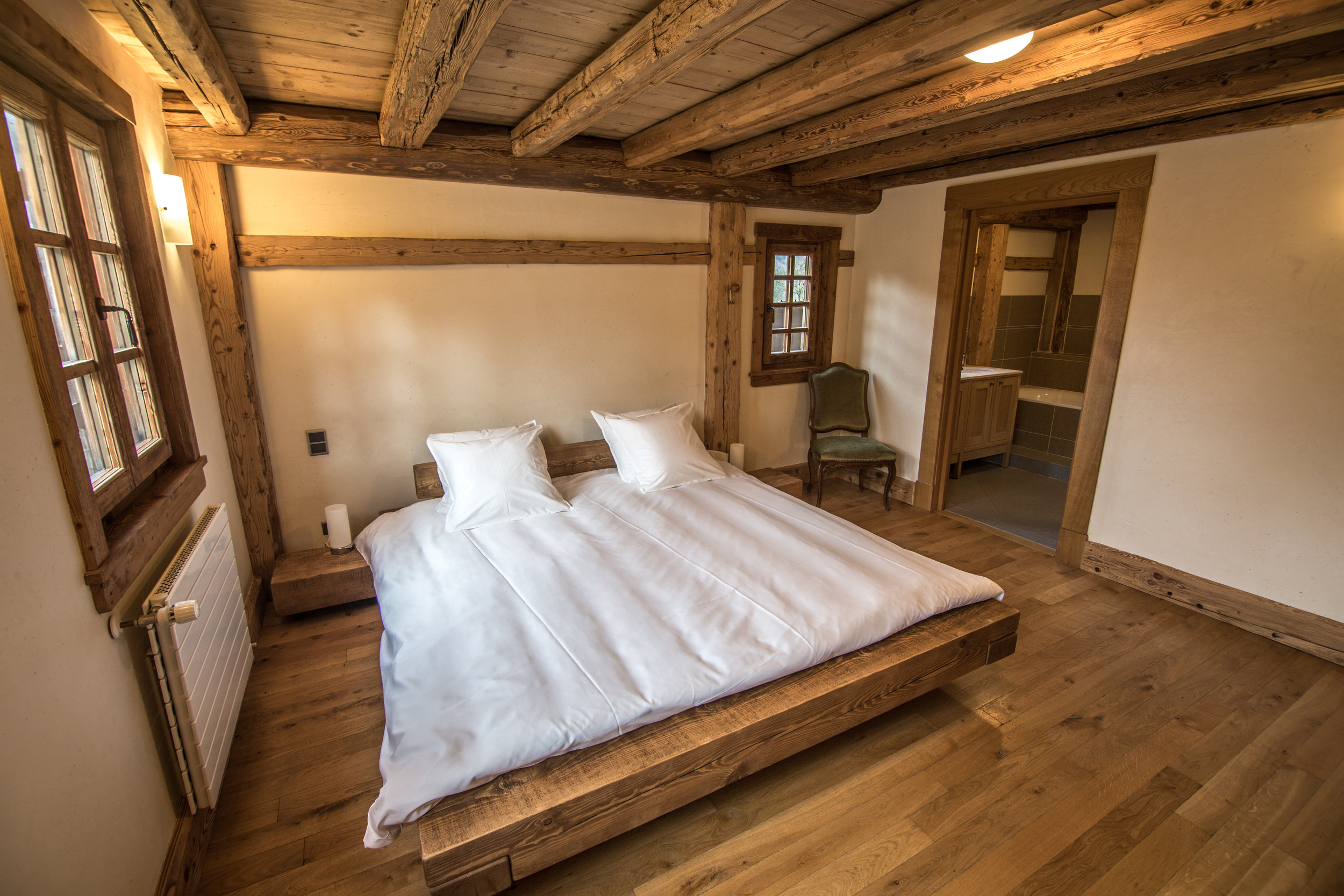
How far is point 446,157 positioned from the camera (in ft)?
9.86

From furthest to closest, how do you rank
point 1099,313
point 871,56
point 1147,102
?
point 1099,313, point 1147,102, point 871,56

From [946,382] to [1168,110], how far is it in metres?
1.95

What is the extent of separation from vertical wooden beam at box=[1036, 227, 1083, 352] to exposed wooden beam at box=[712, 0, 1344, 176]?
4089 mm

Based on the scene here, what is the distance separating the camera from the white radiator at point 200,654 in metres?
1.56

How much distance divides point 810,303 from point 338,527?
137 inches

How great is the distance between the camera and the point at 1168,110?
7.76ft

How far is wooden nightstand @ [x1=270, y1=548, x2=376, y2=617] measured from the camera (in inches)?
111

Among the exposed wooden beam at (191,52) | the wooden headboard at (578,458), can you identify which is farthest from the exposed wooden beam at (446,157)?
the wooden headboard at (578,458)

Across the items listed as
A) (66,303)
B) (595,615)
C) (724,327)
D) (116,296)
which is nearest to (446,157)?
(116,296)

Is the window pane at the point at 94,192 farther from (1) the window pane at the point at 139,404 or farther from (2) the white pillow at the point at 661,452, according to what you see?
(2) the white pillow at the point at 661,452

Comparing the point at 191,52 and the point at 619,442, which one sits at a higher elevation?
the point at 191,52

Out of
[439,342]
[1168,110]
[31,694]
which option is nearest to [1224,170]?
[1168,110]

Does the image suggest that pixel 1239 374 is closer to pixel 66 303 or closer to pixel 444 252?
pixel 444 252

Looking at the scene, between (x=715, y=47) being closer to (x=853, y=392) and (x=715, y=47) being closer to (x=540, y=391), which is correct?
(x=540, y=391)
